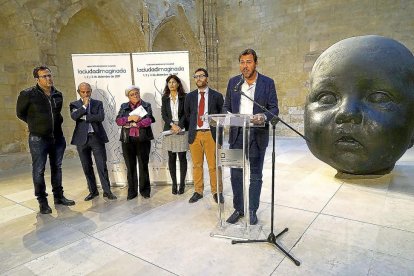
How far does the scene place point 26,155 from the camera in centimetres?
609

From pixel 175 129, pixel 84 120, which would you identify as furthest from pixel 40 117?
pixel 175 129

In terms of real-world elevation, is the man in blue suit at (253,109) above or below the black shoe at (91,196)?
above

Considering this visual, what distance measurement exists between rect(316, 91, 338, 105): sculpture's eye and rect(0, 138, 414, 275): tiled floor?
123 cm

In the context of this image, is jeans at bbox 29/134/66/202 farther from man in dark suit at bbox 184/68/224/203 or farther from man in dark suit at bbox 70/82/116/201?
man in dark suit at bbox 184/68/224/203

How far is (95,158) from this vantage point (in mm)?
3811

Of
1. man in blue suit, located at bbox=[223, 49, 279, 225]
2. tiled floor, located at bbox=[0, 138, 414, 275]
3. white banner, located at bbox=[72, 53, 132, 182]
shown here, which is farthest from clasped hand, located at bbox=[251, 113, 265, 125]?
white banner, located at bbox=[72, 53, 132, 182]

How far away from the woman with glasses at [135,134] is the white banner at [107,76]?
0.59 m

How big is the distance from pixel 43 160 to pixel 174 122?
1.70 metres

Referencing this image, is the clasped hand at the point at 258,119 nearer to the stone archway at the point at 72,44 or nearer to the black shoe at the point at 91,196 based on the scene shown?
the black shoe at the point at 91,196

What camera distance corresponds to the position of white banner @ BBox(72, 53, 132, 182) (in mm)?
4121

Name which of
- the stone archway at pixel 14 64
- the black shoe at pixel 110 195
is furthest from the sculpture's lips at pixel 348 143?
the stone archway at pixel 14 64

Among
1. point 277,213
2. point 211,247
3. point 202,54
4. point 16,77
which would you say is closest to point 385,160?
point 277,213

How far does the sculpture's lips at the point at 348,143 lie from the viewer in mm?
3604

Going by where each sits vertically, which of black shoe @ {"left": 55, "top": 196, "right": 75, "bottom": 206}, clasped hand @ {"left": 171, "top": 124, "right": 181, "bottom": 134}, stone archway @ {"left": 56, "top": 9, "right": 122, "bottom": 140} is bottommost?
black shoe @ {"left": 55, "top": 196, "right": 75, "bottom": 206}
